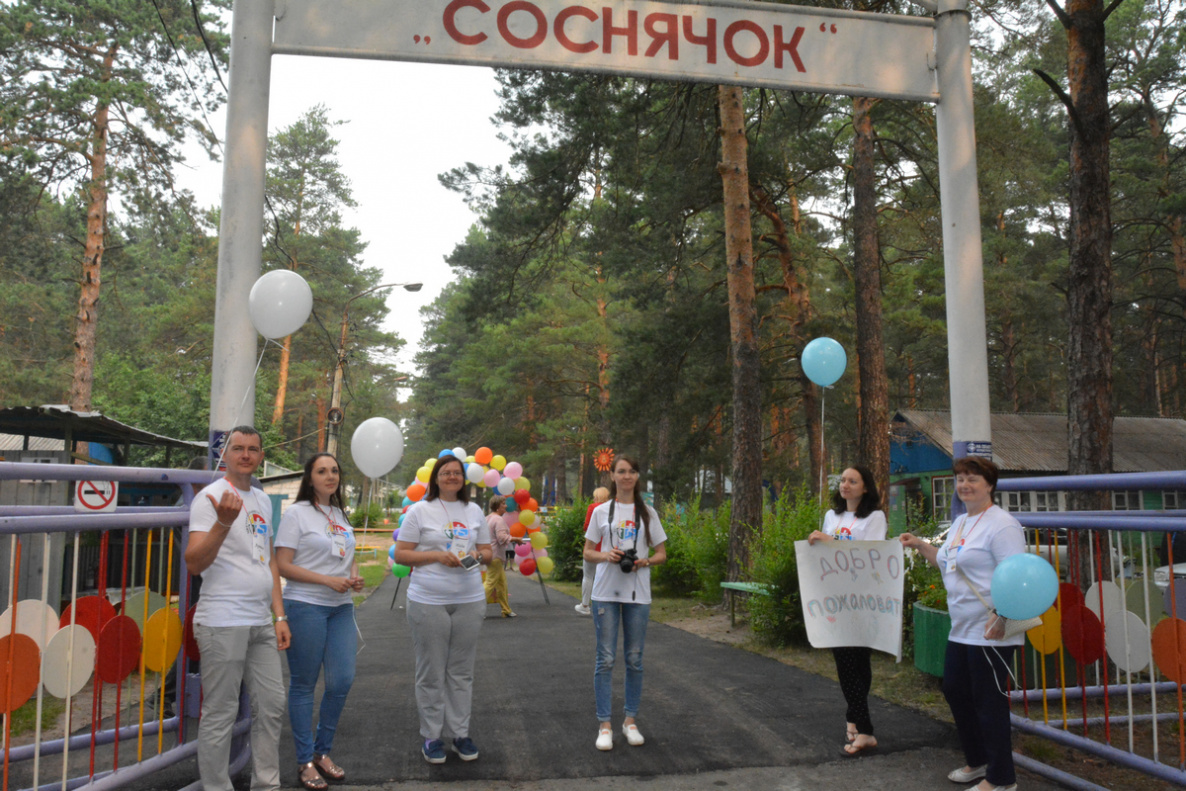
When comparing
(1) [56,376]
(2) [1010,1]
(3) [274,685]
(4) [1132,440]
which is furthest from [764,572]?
(1) [56,376]

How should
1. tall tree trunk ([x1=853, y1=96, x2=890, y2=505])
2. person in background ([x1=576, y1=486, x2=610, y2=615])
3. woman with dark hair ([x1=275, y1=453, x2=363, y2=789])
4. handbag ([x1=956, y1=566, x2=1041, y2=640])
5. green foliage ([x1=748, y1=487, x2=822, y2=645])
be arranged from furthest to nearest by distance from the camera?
tall tree trunk ([x1=853, y1=96, x2=890, y2=505]) < person in background ([x1=576, y1=486, x2=610, y2=615]) < green foliage ([x1=748, y1=487, x2=822, y2=645]) < woman with dark hair ([x1=275, y1=453, x2=363, y2=789]) < handbag ([x1=956, y1=566, x2=1041, y2=640])

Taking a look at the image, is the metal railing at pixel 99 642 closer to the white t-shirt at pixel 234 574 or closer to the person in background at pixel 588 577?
the white t-shirt at pixel 234 574

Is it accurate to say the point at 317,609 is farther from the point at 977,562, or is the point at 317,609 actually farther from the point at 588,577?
the point at 588,577

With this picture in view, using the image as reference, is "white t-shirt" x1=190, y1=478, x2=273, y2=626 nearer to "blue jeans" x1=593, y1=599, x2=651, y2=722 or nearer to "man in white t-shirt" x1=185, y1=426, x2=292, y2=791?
"man in white t-shirt" x1=185, y1=426, x2=292, y2=791

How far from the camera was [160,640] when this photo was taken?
4027 millimetres

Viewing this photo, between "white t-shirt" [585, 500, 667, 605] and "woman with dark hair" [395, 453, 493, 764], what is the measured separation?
78 cm

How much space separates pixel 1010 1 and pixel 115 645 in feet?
48.3

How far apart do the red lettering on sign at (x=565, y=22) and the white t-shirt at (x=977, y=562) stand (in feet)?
→ 13.2

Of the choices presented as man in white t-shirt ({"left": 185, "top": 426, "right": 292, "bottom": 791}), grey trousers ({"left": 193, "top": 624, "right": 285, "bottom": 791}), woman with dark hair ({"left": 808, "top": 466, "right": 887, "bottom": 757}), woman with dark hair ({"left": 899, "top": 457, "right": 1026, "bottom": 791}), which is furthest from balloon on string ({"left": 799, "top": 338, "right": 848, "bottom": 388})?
grey trousers ({"left": 193, "top": 624, "right": 285, "bottom": 791})

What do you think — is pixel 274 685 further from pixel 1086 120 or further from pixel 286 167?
pixel 286 167

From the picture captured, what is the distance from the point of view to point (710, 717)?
6.05 meters

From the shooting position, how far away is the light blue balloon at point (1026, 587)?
12.8ft

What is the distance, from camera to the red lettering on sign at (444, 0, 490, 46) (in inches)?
229

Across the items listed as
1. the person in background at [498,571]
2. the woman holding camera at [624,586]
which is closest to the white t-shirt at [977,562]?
the woman holding camera at [624,586]
